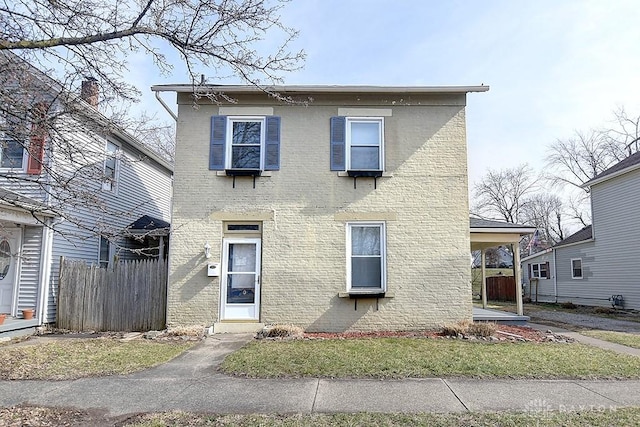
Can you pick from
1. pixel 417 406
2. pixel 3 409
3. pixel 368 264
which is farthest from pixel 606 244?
pixel 3 409

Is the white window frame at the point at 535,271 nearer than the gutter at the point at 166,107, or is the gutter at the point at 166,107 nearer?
the gutter at the point at 166,107

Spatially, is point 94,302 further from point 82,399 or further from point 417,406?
point 417,406

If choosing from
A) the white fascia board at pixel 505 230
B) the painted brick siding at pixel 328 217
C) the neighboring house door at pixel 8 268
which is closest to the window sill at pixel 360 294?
the painted brick siding at pixel 328 217

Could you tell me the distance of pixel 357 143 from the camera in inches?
446

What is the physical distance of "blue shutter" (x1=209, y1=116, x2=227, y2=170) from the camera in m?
11.0

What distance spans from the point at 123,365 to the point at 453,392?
5231mm

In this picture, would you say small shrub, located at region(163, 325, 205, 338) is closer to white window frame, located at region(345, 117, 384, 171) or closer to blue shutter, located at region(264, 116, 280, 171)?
blue shutter, located at region(264, 116, 280, 171)

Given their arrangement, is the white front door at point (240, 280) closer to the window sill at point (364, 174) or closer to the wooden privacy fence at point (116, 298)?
the wooden privacy fence at point (116, 298)

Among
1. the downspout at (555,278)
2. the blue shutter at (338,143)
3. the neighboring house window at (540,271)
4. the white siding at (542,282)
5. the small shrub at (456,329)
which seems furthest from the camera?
the neighboring house window at (540,271)

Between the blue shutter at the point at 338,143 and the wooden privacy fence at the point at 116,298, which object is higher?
the blue shutter at the point at 338,143

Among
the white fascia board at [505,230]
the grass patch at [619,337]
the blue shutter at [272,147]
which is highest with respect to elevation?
the blue shutter at [272,147]

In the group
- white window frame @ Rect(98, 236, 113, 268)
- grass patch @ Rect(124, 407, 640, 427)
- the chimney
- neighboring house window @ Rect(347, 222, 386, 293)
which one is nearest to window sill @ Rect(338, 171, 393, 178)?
neighboring house window @ Rect(347, 222, 386, 293)

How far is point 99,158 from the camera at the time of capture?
627cm

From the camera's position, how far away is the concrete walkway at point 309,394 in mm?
5297
